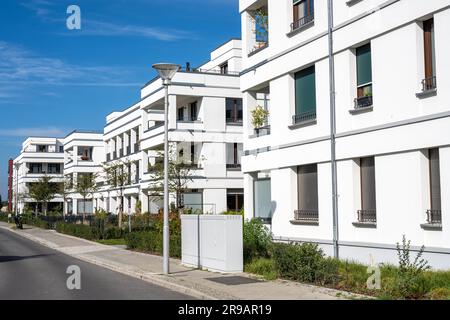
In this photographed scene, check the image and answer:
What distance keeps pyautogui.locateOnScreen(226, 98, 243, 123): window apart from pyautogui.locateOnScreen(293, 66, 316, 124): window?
2046 centimetres

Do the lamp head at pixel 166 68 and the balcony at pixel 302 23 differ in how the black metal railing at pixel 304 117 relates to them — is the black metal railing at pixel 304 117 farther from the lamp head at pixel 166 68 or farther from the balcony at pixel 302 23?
the lamp head at pixel 166 68

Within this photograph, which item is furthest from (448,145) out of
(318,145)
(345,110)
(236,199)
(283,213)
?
(236,199)

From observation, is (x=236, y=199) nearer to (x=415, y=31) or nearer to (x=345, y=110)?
(x=345, y=110)

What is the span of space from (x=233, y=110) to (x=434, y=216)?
26.8 meters

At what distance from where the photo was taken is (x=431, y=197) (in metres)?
13.6

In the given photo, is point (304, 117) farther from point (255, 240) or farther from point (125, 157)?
point (125, 157)

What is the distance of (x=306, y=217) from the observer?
1831 centimetres

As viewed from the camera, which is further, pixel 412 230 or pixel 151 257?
pixel 151 257

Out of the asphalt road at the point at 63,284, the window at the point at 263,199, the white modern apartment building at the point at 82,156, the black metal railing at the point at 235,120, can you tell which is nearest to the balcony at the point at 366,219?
the window at the point at 263,199

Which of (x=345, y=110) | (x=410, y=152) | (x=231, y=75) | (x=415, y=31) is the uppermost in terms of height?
(x=231, y=75)

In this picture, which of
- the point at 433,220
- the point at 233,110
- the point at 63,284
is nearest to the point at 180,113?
the point at 233,110

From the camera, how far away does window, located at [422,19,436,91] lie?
44.7 ft

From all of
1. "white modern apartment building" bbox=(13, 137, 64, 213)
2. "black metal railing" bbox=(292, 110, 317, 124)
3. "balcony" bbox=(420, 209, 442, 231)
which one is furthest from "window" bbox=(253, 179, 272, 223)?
"white modern apartment building" bbox=(13, 137, 64, 213)

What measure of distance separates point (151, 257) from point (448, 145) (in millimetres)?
11922
